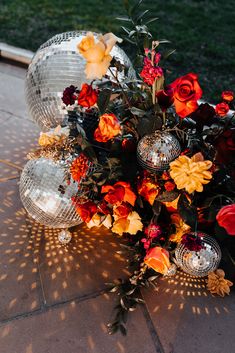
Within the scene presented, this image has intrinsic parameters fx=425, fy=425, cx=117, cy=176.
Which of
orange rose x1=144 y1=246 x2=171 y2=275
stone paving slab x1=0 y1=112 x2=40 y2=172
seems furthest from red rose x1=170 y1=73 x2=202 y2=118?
stone paving slab x1=0 y1=112 x2=40 y2=172

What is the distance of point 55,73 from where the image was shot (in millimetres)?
2180

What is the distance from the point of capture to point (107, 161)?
1.86 m

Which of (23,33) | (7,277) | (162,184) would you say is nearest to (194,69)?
(23,33)

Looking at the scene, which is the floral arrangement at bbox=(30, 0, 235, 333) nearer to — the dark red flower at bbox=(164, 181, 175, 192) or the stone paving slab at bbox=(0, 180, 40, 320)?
the dark red flower at bbox=(164, 181, 175, 192)

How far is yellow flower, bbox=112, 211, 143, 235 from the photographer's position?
1.85 meters

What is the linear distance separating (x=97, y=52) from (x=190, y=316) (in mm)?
1218

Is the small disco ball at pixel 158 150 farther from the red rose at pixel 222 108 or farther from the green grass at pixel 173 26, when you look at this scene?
the green grass at pixel 173 26

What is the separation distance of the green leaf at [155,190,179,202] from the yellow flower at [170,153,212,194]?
0.12m

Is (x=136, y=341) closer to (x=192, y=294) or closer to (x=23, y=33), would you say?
(x=192, y=294)

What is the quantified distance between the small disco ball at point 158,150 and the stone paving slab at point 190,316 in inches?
24.8

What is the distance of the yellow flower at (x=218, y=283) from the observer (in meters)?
1.98

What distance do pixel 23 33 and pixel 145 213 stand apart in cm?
327

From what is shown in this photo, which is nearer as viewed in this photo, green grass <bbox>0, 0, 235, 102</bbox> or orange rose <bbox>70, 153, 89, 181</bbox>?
orange rose <bbox>70, 153, 89, 181</bbox>

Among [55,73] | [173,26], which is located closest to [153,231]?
[55,73]
